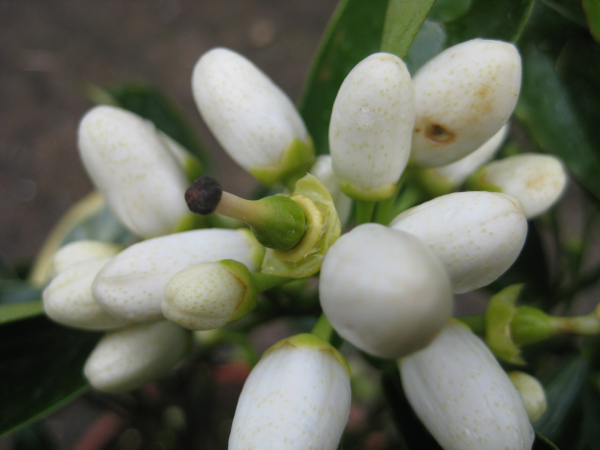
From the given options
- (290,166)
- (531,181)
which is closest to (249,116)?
(290,166)

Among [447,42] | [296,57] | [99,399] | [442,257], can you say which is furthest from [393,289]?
[296,57]

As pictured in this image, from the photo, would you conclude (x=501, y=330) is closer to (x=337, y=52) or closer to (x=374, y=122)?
(x=374, y=122)

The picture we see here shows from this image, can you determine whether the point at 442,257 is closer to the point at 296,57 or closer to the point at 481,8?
the point at 481,8

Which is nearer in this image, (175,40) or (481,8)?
(481,8)

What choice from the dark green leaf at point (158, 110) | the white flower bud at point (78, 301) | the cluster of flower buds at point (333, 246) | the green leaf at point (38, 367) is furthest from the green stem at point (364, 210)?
the dark green leaf at point (158, 110)

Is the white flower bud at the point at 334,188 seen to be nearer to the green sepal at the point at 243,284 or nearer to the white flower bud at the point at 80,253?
the green sepal at the point at 243,284

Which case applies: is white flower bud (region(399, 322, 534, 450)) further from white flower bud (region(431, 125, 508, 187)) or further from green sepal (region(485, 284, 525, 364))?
white flower bud (region(431, 125, 508, 187))
